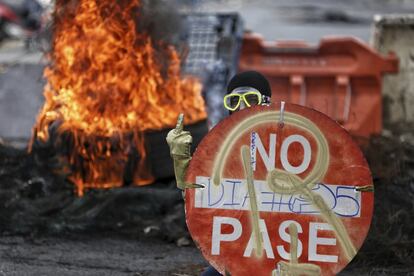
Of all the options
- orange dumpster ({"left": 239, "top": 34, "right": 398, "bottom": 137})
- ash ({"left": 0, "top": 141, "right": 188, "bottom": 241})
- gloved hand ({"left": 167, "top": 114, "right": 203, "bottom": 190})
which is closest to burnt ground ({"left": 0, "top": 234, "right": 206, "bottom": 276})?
ash ({"left": 0, "top": 141, "right": 188, "bottom": 241})

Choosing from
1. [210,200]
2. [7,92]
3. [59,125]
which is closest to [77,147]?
[59,125]

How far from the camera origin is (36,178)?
9344mm

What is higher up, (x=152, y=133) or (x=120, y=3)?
(x=120, y=3)

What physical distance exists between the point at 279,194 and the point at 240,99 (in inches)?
37.2

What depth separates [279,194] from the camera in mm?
4973

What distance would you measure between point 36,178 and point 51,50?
131cm

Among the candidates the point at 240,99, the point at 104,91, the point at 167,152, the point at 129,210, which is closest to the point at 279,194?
the point at 240,99

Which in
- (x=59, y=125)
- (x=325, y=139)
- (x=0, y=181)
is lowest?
(x=0, y=181)

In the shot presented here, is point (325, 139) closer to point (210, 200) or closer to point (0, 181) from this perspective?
point (210, 200)

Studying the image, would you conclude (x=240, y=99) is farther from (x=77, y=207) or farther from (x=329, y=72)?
(x=329, y=72)

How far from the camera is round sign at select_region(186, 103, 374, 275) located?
491 cm

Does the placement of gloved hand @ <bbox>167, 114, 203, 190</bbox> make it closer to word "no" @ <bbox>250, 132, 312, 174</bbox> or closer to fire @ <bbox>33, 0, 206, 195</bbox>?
word "no" @ <bbox>250, 132, 312, 174</bbox>

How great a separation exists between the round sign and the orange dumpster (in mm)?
7774

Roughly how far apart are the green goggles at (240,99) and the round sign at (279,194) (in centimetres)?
74
